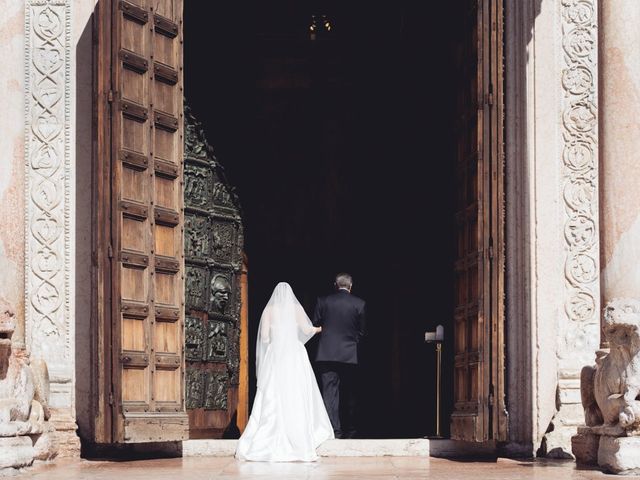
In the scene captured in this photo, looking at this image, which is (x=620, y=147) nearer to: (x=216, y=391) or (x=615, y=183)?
(x=615, y=183)

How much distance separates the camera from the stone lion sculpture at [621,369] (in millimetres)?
11056

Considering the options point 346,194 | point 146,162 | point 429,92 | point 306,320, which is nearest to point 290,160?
point 346,194

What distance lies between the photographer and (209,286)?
1481cm

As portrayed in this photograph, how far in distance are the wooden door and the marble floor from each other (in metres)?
0.44

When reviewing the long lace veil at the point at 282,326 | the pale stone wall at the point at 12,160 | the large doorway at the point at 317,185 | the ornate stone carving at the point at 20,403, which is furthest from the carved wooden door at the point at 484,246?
the pale stone wall at the point at 12,160

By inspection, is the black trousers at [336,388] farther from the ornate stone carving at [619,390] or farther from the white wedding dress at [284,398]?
the ornate stone carving at [619,390]

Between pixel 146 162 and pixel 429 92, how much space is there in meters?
5.66

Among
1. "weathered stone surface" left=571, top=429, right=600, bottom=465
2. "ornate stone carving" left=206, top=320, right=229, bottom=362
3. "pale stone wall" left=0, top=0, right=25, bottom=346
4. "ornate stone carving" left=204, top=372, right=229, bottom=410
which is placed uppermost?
"pale stone wall" left=0, top=0, right=25, bottom=346

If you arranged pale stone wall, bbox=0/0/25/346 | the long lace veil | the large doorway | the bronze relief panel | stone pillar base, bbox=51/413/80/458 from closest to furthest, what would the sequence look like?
pale stone wall, bbox=0/0/25/346 → the large doorway → stone pillar base, bbox=51/413/80/458 → the long lace veil → the bronze relief panel

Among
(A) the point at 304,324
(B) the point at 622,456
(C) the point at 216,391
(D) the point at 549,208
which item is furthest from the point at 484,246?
(C) the point at 216,391

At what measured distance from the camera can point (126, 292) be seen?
12336 mm

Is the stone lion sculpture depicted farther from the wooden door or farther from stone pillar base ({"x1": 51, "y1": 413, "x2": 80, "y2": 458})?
stone pillar base ({"x1": 51, "y1": 413, "x2": 80, "y2": 458})

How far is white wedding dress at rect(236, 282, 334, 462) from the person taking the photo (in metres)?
13.0

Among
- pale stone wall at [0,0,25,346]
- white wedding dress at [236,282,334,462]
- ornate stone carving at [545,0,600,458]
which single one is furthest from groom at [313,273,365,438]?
pale stone wall at [0,0,25,346]
